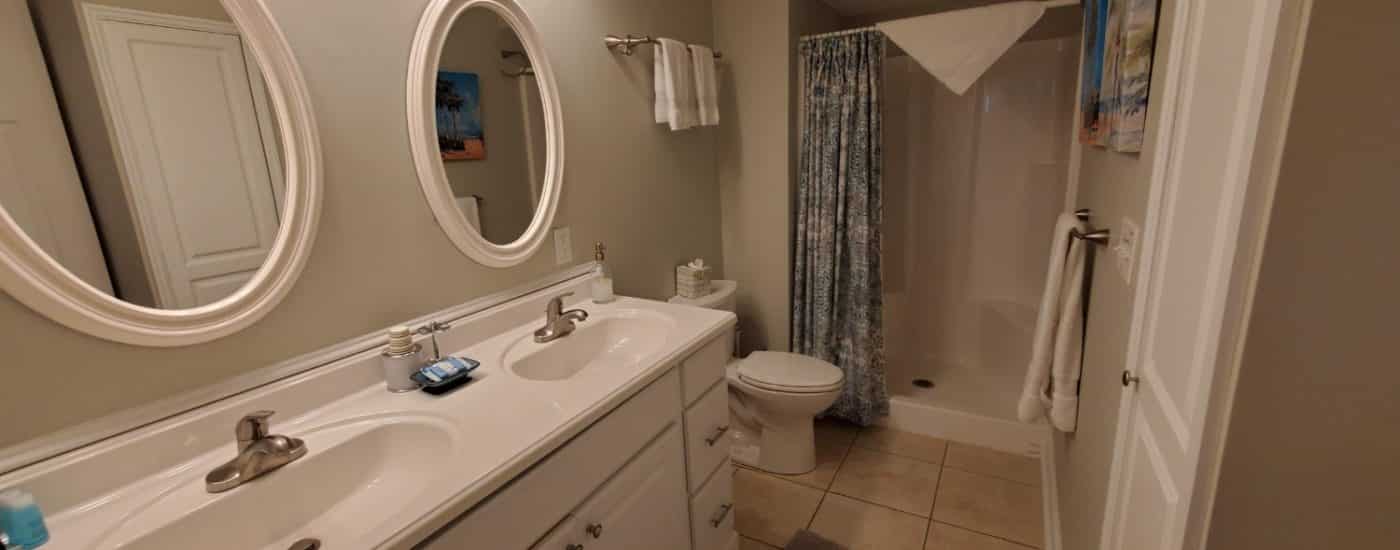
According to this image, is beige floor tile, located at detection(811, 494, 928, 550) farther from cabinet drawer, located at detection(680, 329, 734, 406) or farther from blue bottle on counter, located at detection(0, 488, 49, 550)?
blue bottle on counter, located at detection(0, 488, 49, 550)

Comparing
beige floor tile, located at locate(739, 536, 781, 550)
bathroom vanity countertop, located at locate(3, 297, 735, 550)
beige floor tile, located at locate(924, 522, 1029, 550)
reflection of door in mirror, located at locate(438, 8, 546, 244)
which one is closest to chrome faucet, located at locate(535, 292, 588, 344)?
bathroom vanity countertop, located at locate(3, 297, 735, 550)

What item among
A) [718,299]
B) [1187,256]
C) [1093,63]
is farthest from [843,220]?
[1187,256]

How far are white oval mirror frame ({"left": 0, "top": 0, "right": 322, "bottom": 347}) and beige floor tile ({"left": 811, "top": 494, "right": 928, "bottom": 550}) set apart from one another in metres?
1.78

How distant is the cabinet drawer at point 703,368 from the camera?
1420 mm

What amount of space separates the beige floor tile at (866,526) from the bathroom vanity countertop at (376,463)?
1079mm

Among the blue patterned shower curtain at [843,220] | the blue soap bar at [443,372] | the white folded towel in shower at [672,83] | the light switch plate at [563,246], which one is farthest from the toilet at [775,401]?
the blue soap bar at [443,372]

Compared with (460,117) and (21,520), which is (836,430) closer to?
(460,117)

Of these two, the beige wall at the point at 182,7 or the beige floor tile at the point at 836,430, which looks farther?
the beige floor tile at the point at 836,430

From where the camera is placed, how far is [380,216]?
4.03ft

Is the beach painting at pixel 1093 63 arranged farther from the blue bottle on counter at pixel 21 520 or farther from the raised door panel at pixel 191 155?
the blue bottle on counter at pixel 21 520

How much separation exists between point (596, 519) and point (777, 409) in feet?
3.85

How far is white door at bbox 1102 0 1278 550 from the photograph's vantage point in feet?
1.74

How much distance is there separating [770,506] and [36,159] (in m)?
2.07

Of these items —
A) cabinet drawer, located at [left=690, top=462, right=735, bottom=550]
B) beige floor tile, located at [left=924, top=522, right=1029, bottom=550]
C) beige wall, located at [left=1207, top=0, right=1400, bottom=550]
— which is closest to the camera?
beige wall, located at [left=1207, top=0, right=1400, bottom=550]
